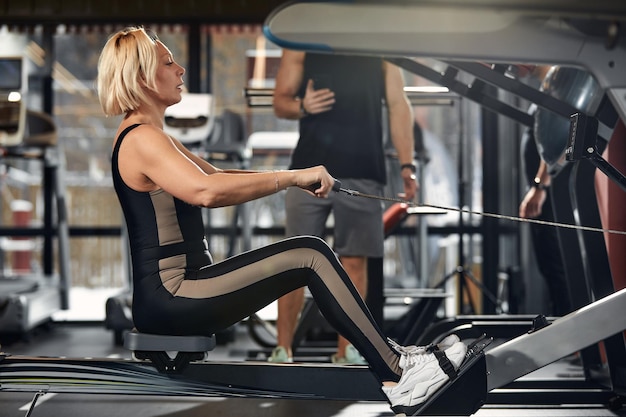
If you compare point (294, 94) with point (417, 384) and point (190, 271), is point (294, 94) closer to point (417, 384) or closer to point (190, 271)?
point (190, 271)

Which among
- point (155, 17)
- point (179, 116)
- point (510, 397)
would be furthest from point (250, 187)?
point (155, 17)

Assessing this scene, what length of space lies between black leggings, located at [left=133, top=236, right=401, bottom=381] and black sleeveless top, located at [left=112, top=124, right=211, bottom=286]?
0.9 inches

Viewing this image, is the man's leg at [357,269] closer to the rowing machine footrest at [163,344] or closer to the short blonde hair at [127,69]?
the rowing machine footrest at [163,344]

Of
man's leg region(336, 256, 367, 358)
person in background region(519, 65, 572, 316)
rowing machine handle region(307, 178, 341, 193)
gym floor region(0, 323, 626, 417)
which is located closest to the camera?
rowing machine handle region(307, 178, 341, 193)

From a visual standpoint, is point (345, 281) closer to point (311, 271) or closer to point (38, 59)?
point (311, 271)

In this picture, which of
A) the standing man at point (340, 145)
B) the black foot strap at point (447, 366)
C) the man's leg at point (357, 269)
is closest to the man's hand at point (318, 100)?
the standing man at point (340, 145)

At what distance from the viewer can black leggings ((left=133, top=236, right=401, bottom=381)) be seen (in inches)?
81.7

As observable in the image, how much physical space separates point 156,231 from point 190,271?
0.47 ft

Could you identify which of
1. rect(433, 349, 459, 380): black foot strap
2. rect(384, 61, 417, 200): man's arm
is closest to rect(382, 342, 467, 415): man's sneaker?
rect(433, 349, 459, 380): black foot strap

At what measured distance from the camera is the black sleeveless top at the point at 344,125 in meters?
3.10

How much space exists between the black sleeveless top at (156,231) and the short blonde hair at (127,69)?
0.09m

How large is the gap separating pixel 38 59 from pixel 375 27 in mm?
4293

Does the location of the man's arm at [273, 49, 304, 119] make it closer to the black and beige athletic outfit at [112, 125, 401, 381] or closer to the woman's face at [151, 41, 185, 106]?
the woman's face at [151, 41, 185, 106]

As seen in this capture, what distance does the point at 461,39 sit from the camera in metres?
1.88
